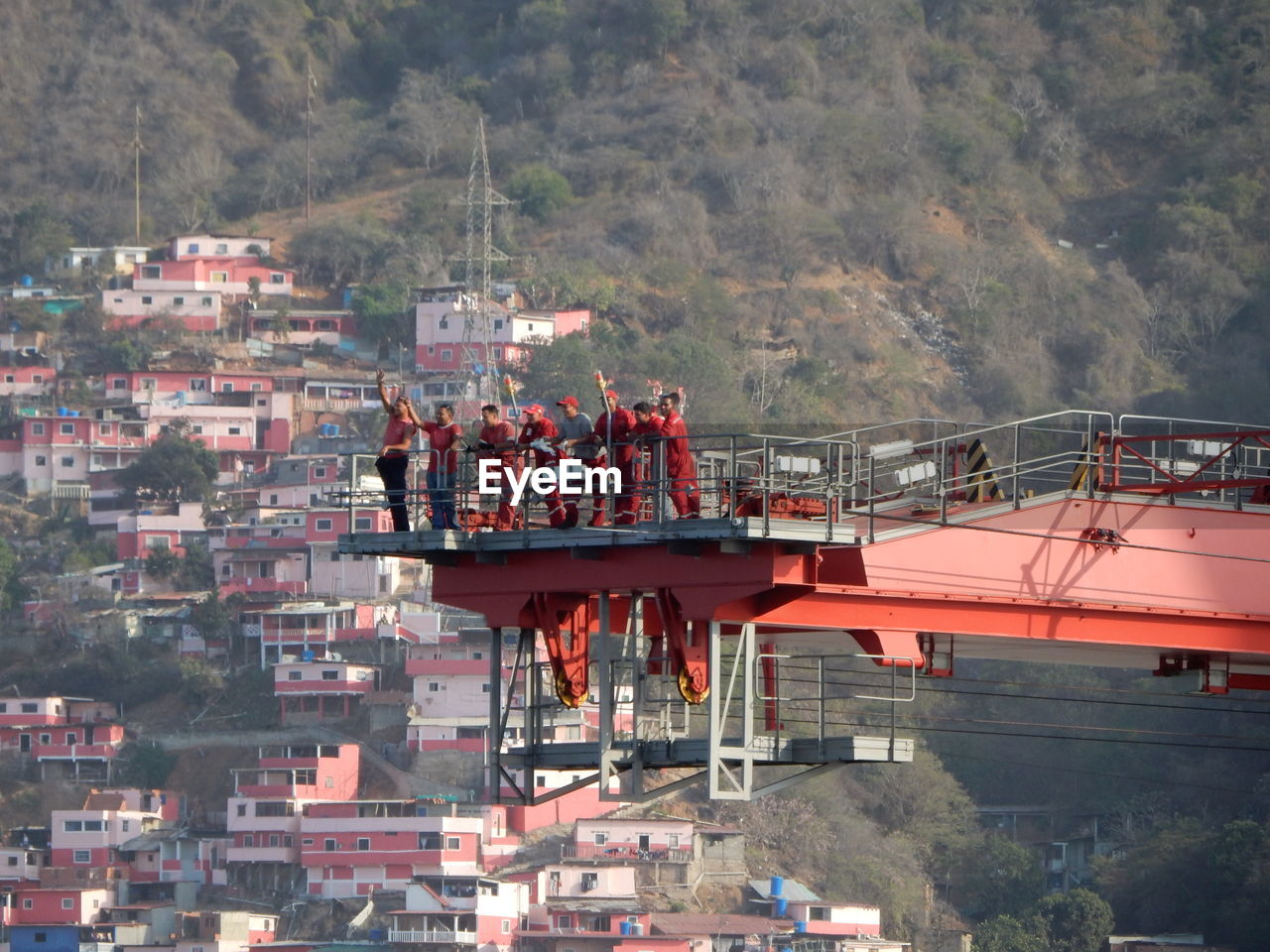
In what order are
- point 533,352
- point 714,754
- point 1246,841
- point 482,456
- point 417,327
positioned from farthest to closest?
point 417,327 → point 533,352 → point 1246,841 → point 482,456 → point 714,754

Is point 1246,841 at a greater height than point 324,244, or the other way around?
point 324,244

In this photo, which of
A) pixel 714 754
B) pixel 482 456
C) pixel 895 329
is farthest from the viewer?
pixel 895 329

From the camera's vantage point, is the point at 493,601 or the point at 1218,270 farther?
the point at 1218,270

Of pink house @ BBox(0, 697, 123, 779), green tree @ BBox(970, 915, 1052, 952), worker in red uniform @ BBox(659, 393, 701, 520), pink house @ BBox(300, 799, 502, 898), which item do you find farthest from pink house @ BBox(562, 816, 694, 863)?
worker in red uniform @ BBox(659, 393, 701, 520)

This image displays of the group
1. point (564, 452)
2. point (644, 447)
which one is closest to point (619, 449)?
point (644, 447)

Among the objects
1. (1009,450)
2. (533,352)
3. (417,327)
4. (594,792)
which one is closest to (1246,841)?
(1009,450)

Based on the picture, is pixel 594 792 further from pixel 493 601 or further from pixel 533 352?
pixel 493 601

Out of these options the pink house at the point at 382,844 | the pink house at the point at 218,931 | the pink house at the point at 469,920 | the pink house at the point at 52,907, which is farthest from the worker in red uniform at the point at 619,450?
the pink house at the point at 52,907

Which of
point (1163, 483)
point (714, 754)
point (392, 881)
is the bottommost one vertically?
point (392, 881)
